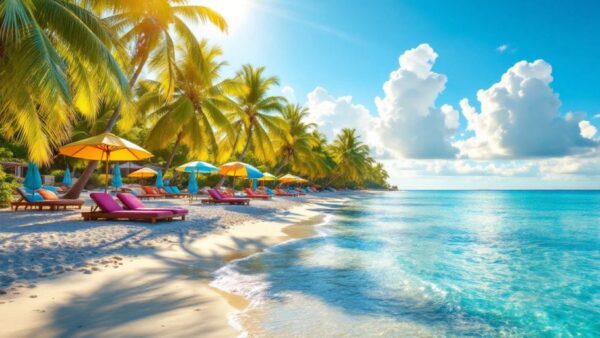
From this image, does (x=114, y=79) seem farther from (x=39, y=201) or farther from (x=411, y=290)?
(x=411, y=290)

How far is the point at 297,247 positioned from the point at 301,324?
5288mm

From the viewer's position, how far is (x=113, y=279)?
5613mm

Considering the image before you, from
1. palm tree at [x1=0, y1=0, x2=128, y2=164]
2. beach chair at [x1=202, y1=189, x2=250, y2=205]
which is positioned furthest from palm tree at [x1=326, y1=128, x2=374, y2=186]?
palm tree at [x1=0, y1=0, x2=128, y2=164]

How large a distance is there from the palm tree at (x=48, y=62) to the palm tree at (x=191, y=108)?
957cm

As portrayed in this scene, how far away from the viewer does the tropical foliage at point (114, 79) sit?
758 centimetres

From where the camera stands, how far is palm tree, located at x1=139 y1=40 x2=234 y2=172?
20.5m

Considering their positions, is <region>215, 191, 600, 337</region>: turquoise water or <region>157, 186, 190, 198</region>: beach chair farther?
<region>157, 186, 190, 198</region>: beach chair

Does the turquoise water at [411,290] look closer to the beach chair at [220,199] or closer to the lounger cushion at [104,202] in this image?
the lounger cushion at [104,202]

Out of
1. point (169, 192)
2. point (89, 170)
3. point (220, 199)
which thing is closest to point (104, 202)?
point (89, 170)

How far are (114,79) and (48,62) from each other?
2.16m

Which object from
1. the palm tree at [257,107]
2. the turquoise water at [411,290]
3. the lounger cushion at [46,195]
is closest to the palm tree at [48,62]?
the lounger cushion at [46,195]

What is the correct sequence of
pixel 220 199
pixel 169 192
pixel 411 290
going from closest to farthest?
pixel 411 290, pixel 220 199, pixel 169 192

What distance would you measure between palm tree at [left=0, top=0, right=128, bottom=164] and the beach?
8.32ft

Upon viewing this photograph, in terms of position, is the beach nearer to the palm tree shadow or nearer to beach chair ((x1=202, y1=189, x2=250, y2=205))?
the palm tree shadow
